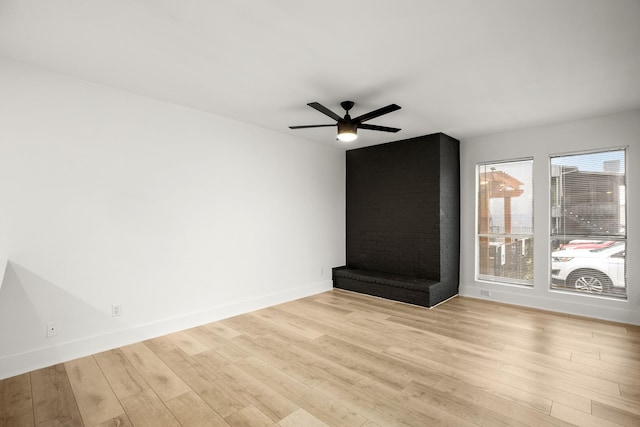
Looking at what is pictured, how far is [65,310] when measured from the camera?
2883mm

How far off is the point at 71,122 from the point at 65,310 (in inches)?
68.9

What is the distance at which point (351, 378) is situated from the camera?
2.57 metres

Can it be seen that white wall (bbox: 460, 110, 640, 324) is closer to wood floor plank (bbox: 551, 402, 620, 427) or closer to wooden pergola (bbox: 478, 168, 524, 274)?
wooden pergola (bbox: 478, 168, 524, 274)

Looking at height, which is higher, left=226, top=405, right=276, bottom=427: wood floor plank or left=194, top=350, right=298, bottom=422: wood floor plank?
left=194, top=350, right=298, bottom=422: wood floor plank

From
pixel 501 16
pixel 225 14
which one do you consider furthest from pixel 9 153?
pixel 501 16

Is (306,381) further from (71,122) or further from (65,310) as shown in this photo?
(71,122)

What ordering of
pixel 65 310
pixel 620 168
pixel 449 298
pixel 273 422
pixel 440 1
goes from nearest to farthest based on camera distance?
pixel 440 1, pixel 273 422, pixel 65 310, pixel 620 168, pixel 449 298

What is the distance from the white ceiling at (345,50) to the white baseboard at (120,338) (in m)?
2.50

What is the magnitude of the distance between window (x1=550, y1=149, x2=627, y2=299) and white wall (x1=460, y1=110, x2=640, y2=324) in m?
0.11

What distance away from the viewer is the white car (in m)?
4.02

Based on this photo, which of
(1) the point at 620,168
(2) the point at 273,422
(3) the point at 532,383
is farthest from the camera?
(1) the point at 620,168

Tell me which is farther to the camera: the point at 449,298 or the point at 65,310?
the point at 449,298

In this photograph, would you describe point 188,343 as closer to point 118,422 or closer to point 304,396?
point 118,422

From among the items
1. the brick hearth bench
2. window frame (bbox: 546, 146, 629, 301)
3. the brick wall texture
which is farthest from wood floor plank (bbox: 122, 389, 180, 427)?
window frame (bbox: 546, 146, 629, 301)
